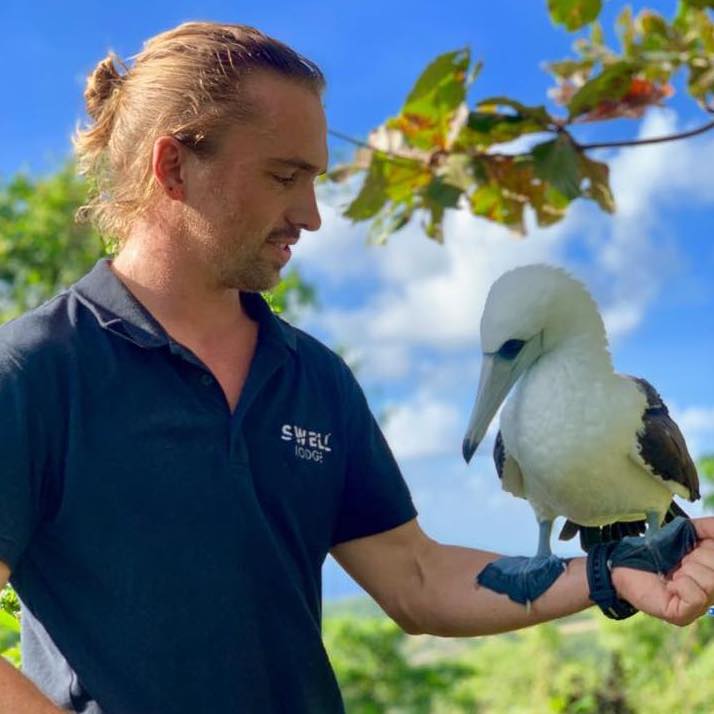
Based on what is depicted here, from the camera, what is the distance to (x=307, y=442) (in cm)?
229

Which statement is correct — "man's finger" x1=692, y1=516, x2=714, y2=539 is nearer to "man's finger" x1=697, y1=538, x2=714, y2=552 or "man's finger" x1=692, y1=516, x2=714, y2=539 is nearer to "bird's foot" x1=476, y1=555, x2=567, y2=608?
"man's finger" x1=697, y1=538, x2=714, y2=552

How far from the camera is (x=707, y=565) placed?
1.90 metres

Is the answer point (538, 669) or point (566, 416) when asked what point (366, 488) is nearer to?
point (566, 416)

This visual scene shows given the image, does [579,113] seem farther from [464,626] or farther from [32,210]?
[32,210]

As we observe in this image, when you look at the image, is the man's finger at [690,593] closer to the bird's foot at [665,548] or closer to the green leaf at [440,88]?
the bird's foot at [665,548]

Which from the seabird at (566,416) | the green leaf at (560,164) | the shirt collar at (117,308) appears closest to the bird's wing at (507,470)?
the seabird at (566,416)

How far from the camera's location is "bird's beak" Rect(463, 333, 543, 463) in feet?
6.61

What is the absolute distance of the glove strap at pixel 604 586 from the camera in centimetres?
201

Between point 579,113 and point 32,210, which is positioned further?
point 32,210

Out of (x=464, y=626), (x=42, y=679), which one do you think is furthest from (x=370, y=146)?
(x=42, y=679)

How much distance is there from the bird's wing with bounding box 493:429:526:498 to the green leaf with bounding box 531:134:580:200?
1234mm

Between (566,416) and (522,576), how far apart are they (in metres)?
0.35

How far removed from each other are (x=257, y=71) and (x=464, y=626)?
109 cm

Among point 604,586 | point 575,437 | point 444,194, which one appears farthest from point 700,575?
point 444,194
